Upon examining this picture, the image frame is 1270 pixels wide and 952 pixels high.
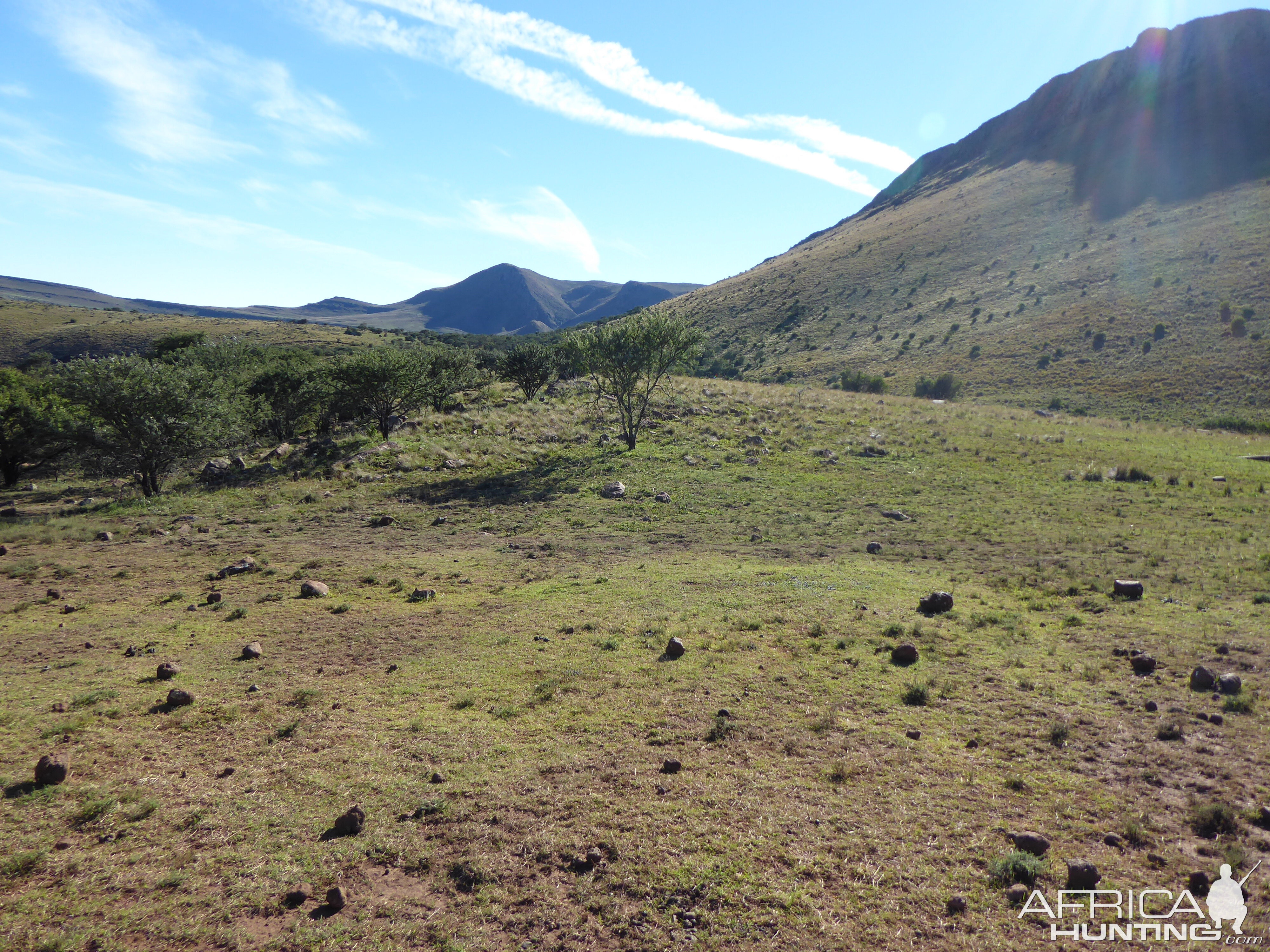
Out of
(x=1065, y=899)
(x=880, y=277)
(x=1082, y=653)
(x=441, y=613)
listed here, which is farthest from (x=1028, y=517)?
(x=880, y=277)

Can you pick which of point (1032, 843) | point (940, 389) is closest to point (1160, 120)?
point (940, 389)

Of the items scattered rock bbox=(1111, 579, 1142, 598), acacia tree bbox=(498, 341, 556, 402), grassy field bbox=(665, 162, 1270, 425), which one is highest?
grassy field bbox=(665, 162, 1270, 425)

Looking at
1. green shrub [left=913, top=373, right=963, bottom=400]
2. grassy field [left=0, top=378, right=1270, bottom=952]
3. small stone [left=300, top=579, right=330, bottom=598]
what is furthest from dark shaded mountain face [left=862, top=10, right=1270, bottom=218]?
small stone [left=300, top=579, right=330, bottom=598]

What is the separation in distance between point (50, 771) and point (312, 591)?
25.0ft

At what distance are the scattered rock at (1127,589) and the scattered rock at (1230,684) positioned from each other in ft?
16.8

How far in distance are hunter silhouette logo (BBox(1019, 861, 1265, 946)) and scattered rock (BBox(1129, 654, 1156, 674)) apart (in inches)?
200

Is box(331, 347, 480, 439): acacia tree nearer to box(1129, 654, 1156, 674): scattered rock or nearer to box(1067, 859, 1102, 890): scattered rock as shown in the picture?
box(1129, 654, 1156, 674): scattered rock

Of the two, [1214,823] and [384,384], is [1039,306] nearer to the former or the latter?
[384,384]

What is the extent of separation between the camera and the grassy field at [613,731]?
557 cm

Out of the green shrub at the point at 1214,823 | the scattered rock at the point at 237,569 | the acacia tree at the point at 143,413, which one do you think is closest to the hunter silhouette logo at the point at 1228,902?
the green shrub at the point at 1214,823

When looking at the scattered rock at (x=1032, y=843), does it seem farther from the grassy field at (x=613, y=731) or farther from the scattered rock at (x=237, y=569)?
the scattered rock at (x=237, y=569)

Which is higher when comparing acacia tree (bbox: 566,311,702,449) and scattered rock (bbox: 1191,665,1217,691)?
acacia tree (bbox: 566,311,702,449)

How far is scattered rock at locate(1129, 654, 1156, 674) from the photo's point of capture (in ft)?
32.2

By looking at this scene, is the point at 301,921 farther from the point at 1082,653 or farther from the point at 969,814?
the point at 1082,653
